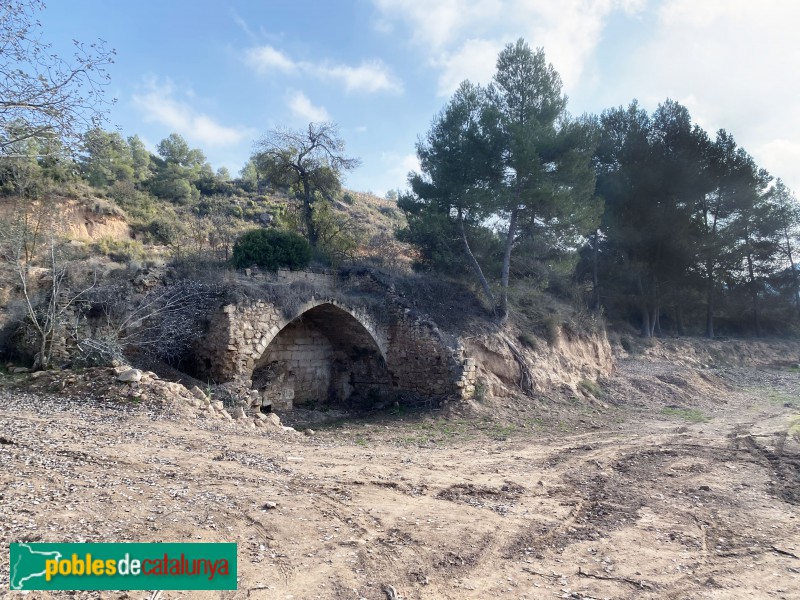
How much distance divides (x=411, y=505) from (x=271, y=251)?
387 inches

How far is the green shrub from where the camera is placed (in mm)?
13828

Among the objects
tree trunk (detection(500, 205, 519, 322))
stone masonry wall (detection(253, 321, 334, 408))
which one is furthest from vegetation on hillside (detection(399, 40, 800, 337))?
stone masonry wall (detection(253, 321, 334, 408))

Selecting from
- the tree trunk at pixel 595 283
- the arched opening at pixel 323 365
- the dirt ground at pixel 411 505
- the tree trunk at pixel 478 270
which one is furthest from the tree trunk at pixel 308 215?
the tree trunk at pixel 595 283

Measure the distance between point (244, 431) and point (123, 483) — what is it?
3181 millimetres

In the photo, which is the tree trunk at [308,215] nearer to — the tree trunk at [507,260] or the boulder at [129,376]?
the tree trunk at [507,260]

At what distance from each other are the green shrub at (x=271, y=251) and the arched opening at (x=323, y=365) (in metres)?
1.63

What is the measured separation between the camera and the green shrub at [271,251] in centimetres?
1383

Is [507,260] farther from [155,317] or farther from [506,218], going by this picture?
[155,317]

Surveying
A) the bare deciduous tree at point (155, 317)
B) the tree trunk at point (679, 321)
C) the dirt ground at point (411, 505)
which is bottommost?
the dirt ground at point (411, 505)

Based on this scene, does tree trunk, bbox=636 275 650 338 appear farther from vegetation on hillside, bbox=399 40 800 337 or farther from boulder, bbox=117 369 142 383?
boulder, bbox=117 369 142 383

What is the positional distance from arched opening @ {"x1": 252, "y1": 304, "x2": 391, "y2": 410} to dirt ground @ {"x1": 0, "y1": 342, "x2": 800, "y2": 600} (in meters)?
4.21

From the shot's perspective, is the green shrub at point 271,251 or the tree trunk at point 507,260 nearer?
the green shrub at point 271,251

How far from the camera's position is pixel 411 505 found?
17.6 feet

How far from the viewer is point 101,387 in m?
8.29
